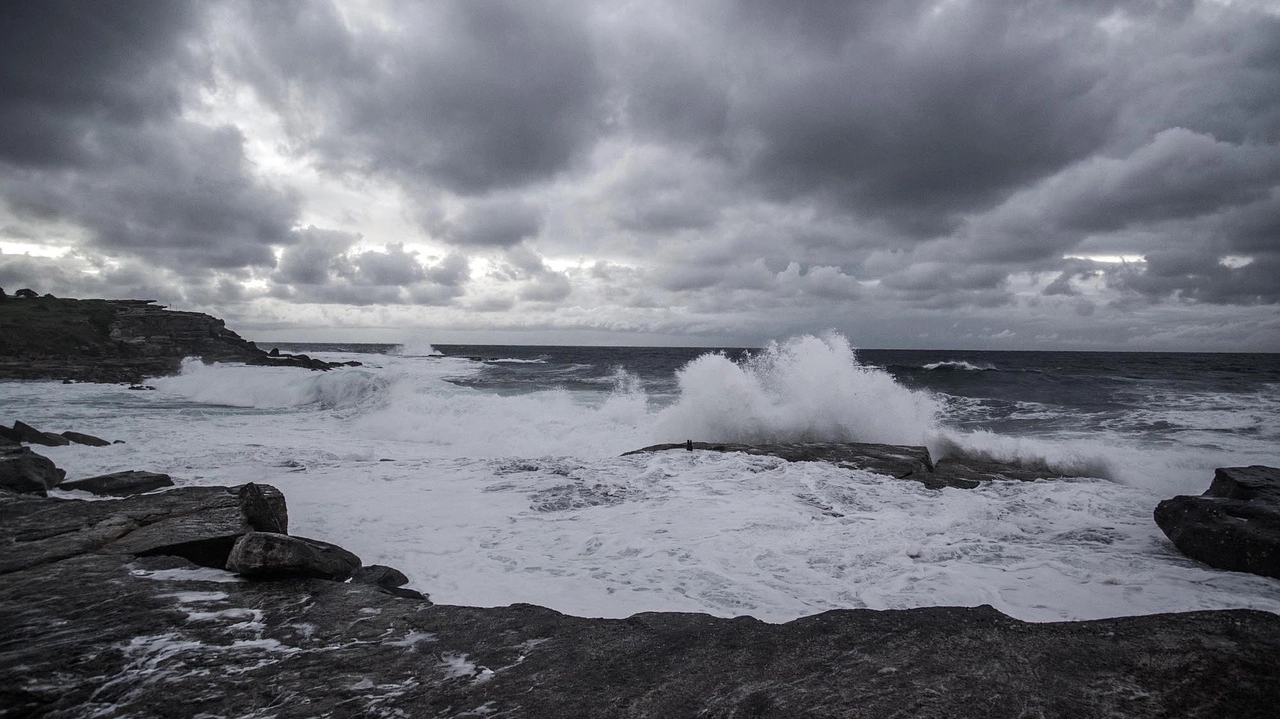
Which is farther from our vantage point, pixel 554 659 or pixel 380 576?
pixel 380 576

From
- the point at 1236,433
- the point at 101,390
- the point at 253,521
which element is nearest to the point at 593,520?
the point at 253,521

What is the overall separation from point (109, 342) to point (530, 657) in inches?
1877

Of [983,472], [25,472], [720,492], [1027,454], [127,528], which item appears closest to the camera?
[127,528]

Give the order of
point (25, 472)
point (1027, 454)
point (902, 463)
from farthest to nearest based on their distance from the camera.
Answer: point (1027, 454)
point (902, 463)
point (25, 472)

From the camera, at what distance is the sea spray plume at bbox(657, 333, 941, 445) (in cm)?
1368

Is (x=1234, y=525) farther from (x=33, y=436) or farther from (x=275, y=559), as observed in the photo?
(x=33, y=436)

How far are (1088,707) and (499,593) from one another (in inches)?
165

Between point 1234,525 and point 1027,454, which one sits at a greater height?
point 1234,525

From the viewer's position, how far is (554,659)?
317cm

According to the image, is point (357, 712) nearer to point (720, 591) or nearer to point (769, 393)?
point (720, 591)

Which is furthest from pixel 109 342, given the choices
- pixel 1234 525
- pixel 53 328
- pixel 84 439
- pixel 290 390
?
pixel 1234 525

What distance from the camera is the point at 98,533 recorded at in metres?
4.97

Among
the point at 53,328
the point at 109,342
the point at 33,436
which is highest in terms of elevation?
the point at 53,328

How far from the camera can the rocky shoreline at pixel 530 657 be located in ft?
8.63
